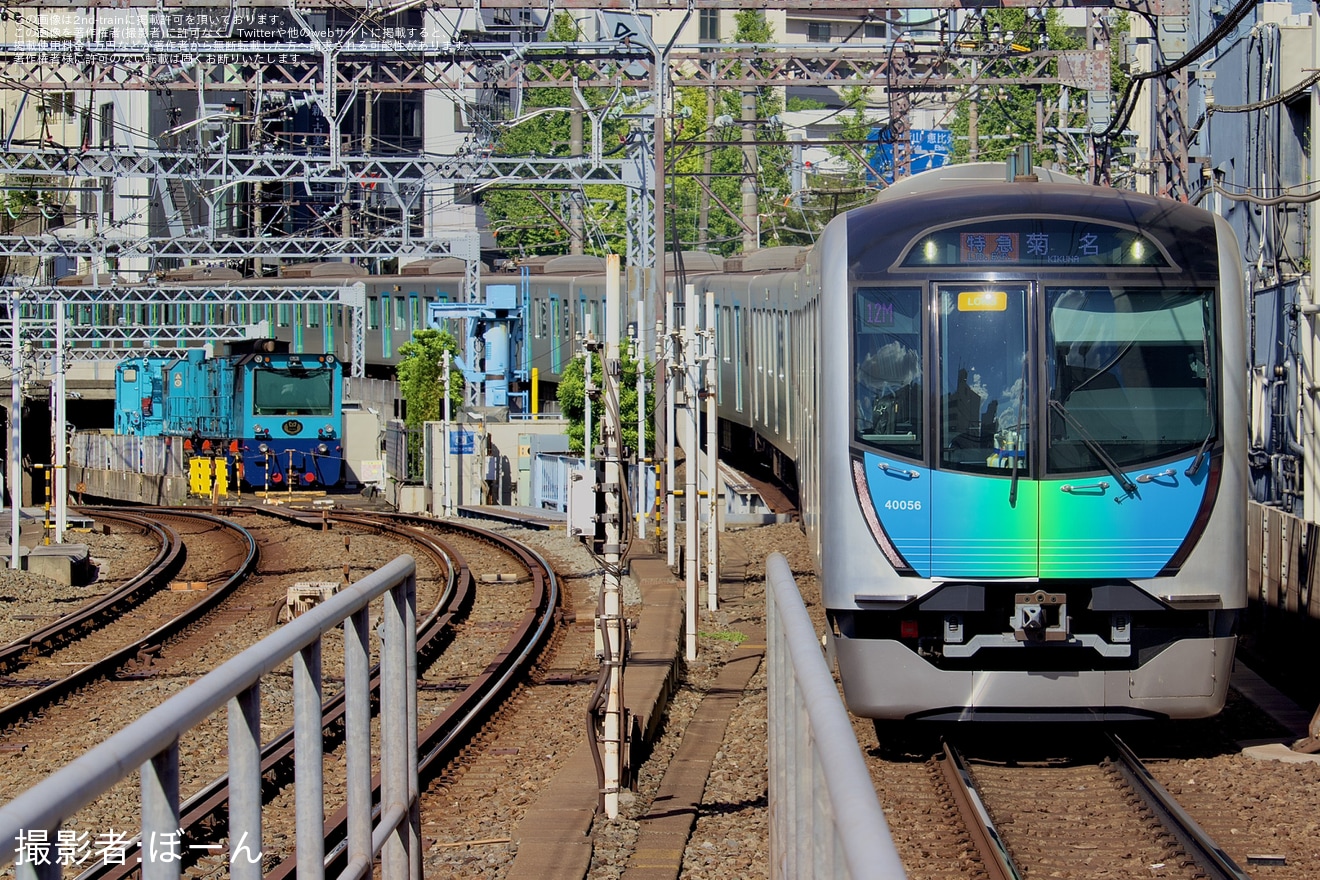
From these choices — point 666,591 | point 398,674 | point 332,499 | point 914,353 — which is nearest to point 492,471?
point 332,499

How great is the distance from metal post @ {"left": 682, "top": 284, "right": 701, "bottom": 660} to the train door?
153 inches

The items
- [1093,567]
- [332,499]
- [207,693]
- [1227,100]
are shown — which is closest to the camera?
[207,693]

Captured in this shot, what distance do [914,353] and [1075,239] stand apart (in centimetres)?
101

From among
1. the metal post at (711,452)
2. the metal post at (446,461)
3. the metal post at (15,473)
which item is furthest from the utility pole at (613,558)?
the metal post at (446,461)

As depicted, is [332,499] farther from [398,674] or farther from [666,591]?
[398,674]

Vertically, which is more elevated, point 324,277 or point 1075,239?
point 324,277

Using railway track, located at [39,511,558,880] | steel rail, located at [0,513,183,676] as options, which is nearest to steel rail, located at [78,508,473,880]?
railway track, located at [39,511,558,880]

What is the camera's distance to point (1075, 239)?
27.9ft

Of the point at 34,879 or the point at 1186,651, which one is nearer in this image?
the point at 34,879

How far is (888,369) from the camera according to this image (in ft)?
28.1

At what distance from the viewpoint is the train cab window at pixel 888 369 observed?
849 cm

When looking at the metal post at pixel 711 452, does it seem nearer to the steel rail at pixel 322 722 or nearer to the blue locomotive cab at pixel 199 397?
the steel rail at pixel 322 722

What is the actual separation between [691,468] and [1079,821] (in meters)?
5.90

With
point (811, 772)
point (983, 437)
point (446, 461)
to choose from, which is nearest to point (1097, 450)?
point (983, 437)
